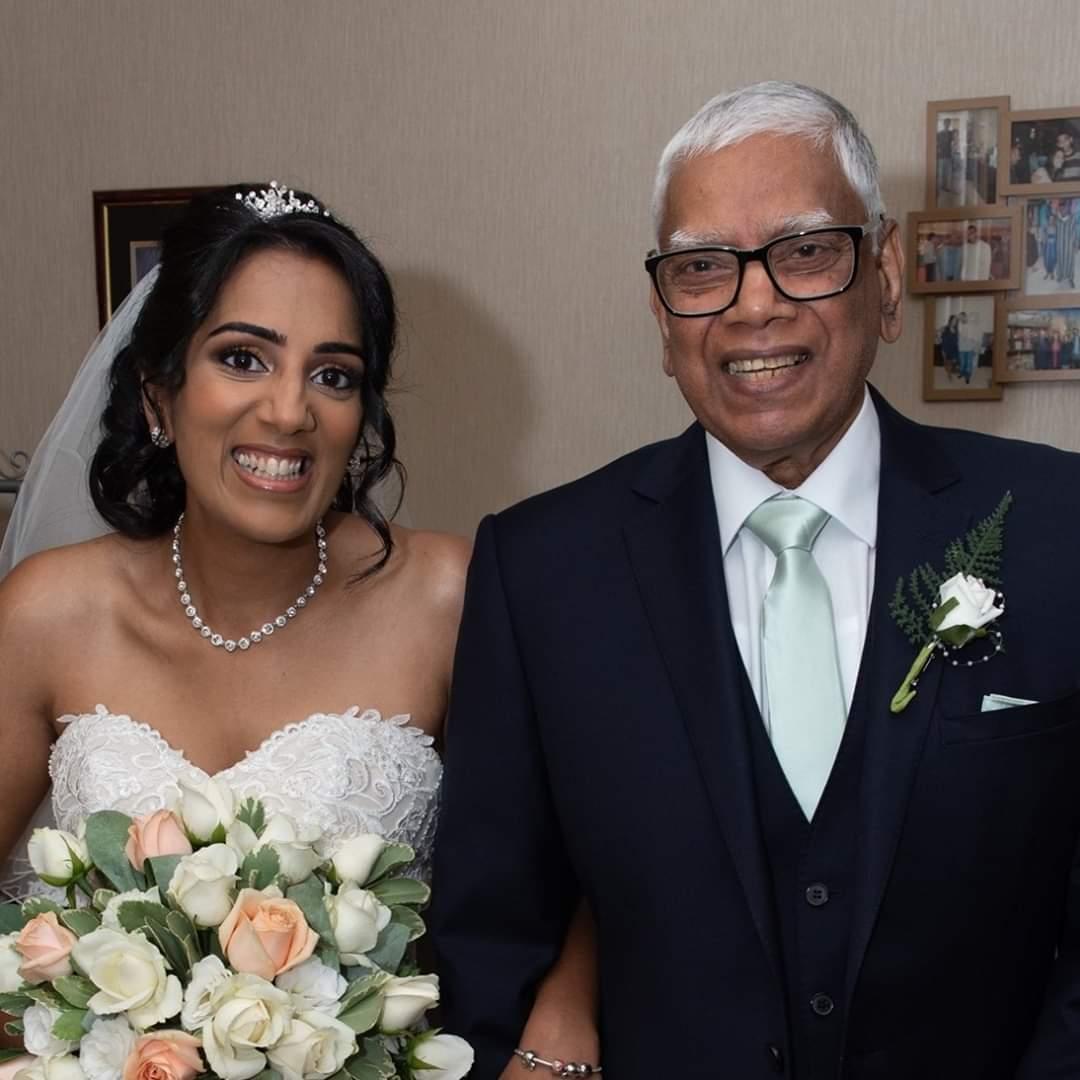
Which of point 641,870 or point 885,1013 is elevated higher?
point 641,870

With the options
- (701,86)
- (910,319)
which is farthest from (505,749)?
(701,86)

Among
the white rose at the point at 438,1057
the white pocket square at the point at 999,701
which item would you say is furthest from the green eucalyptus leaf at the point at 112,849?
the white pocket square at the point at 999,701

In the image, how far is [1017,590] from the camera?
172 cm

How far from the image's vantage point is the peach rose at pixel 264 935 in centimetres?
145

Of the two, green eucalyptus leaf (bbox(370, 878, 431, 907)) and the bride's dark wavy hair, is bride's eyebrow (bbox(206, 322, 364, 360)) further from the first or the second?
green eucalyptus leaf (bbox(370, 878, 431, 907))

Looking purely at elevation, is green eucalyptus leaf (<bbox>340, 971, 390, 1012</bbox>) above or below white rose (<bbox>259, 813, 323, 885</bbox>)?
below

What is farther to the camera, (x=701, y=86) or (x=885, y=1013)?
(x=701, y=86)

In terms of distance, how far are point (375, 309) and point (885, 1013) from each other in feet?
4.04

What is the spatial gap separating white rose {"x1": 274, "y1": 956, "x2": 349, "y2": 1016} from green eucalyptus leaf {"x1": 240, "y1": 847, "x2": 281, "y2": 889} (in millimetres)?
92

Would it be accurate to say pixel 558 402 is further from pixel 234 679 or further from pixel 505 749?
pixel 505 749

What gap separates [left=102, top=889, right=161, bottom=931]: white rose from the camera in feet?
4.94

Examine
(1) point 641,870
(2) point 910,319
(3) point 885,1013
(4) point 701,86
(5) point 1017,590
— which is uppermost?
(4) point 701,86

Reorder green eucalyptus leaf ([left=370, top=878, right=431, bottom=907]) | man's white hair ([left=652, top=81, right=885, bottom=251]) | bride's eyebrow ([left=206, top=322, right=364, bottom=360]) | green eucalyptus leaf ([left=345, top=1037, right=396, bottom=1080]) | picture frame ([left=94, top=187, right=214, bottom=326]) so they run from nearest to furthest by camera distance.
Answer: green eucalyptus leaf ([left=345, top=1037, right=396, bottom=1080])
green eucalyptus leaf ([left=370, top=878, right=431, bottom=907])
man's white hair ([left=652, top=81, right=885, bottom=251])
bride's eyebrow ([left=206, top=322, right=364, bottom=360])
picture frame ([left=94, top=187, right=214, bottom=326])

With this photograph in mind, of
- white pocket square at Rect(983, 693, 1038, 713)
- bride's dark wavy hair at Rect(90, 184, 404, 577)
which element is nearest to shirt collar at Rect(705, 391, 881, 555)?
white pocket square at Rect(983, 693, 1038, 713)
